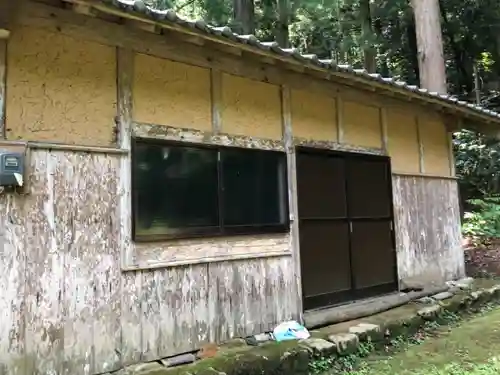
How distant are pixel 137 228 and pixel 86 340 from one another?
90 centimetres

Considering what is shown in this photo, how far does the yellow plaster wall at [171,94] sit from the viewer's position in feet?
12.7

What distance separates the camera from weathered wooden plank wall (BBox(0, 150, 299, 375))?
10.4ft

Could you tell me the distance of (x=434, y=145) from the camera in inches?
286

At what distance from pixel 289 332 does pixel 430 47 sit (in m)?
7.12

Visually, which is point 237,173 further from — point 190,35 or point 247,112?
point 190,35

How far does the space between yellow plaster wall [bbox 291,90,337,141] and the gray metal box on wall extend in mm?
2848

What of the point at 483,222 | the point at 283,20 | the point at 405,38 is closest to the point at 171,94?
the point at 283,20

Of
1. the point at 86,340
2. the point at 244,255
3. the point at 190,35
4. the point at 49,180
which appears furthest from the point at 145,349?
the point at 190,35

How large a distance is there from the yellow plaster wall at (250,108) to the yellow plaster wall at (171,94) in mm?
221

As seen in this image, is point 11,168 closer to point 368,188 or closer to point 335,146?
point 335,146

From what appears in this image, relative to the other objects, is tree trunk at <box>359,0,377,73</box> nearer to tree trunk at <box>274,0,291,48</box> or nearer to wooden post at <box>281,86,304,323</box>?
tree trunk at <box>274,0,291,48</box>

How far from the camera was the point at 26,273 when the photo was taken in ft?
10.5

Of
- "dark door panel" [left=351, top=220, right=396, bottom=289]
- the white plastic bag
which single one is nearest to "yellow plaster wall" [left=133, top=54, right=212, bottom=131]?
the white plastic bag

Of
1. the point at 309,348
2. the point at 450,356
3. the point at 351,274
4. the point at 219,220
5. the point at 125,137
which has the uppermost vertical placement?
the point at 125,137
